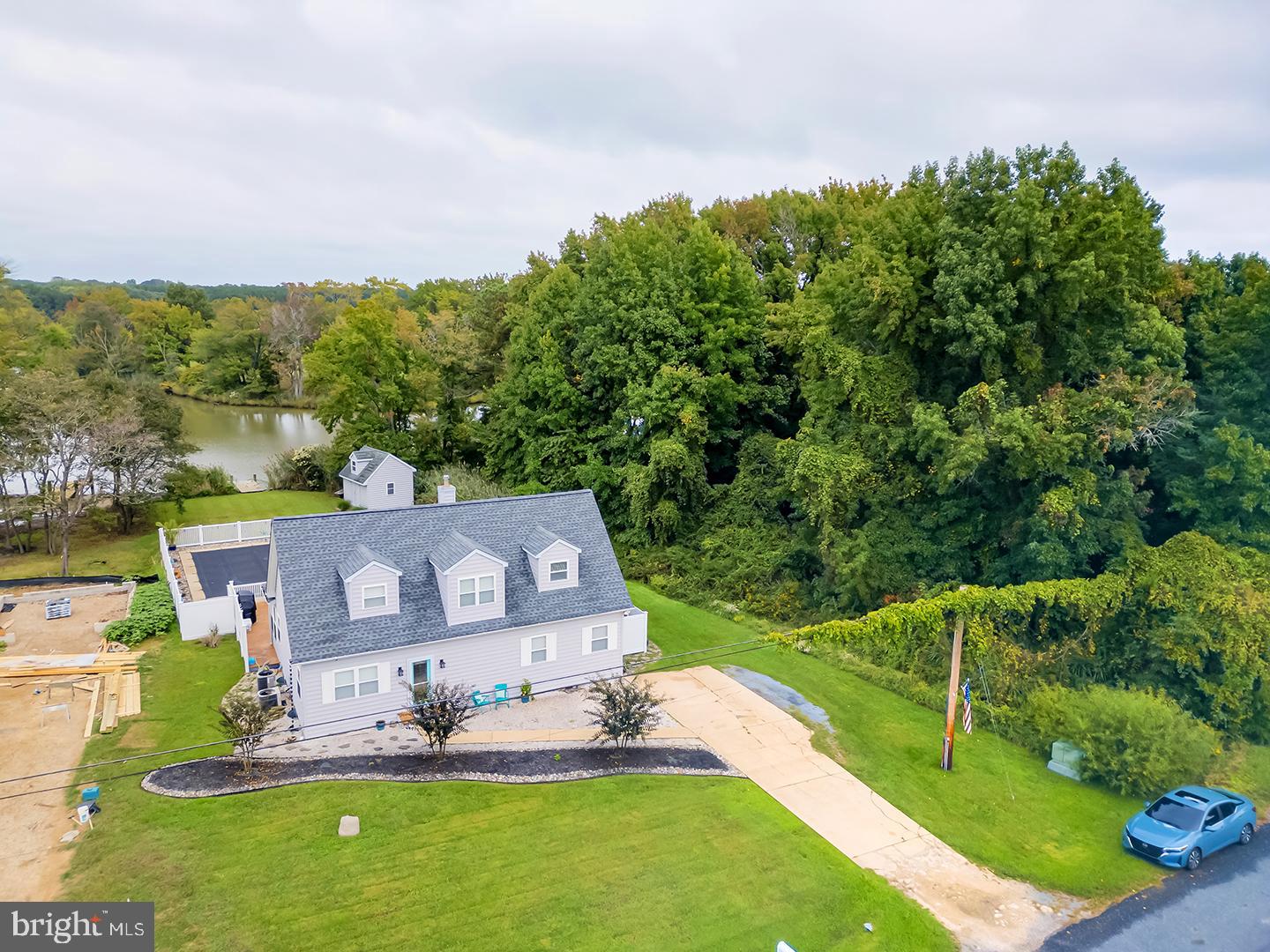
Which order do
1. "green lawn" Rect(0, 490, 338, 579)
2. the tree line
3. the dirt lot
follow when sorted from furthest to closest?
"green lawn" Rect(0, 490, 338, 579) → the tree line → the dirt lot

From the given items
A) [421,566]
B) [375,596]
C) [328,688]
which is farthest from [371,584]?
[328,688]

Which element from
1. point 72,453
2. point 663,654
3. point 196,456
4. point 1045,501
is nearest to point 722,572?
point 663,654

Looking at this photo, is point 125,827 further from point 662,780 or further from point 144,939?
point 662,780

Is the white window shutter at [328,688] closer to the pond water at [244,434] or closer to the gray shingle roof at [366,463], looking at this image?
the gray shingle roof at [366,463]

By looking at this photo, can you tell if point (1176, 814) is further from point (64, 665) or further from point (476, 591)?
point (64, 665)

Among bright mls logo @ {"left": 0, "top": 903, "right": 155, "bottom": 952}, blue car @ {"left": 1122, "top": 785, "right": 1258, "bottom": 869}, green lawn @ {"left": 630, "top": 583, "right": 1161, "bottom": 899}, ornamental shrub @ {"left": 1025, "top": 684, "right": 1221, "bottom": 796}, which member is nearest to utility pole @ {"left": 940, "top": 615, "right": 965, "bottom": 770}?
green lawn @ {"left": 630, "top": 583, "right": 1161, "bottom": 899}

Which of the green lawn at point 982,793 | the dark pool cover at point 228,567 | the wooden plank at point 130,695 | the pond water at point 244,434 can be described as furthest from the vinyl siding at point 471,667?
the pond water at point 244,434

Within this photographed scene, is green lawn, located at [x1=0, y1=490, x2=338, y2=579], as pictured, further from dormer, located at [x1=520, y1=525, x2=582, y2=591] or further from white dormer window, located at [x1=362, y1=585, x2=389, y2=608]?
dormer, located at [x1=520, y1=525, x2=582, y2=591]
